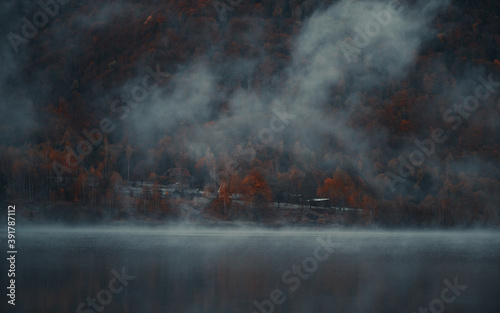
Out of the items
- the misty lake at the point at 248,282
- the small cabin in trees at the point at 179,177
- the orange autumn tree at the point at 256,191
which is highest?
the small cabin in trees at the point at 179,177

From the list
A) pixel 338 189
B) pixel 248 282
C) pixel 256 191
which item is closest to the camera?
pixel 248 282

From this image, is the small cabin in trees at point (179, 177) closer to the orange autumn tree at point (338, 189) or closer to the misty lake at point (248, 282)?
the orange autumn tree at point (338, 189)

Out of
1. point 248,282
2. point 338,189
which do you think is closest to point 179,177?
point 338,189

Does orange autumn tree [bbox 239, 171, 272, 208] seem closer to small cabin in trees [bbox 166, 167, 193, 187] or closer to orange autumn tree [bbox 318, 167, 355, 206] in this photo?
orange autumn tree [bbox 318, 167, 355, 206]

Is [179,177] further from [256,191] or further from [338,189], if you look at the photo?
[338,189]

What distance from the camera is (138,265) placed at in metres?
49.0

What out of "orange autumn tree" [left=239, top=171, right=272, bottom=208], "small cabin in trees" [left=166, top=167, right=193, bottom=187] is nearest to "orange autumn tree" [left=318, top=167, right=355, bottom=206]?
"orange autumn tree" [left=239, top=171, right=272, bottom=208]

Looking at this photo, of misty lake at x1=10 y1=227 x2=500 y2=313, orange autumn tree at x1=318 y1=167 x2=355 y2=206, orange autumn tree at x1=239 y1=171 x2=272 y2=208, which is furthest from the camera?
orange autumn tree at x1=318 y1=167 x2=355 y2=206

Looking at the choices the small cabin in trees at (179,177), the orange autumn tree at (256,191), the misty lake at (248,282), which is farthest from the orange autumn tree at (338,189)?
the misty lake at (248,282)

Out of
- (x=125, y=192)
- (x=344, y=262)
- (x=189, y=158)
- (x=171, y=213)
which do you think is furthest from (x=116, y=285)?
(x=189, y=158)

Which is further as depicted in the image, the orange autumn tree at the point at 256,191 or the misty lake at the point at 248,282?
the orange autumn tree at the point at 256,191

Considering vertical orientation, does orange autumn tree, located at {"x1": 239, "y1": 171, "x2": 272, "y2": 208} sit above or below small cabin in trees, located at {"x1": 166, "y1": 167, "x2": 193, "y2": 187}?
below

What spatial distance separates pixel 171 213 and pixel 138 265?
94.0m

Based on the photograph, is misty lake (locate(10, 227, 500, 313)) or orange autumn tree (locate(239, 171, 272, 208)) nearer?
misty lake (locate(10, 227, 500, 313))
